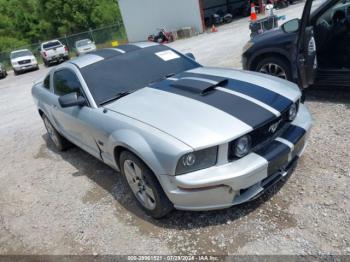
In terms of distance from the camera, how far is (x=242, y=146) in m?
2.84

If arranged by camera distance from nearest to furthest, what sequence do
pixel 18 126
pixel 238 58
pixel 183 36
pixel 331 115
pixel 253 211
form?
pixel 253 211 → pixel 331 115 → pixel 18 126 → pixel 238 58 → pixel 183 36

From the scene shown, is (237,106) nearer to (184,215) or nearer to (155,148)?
(155,148)

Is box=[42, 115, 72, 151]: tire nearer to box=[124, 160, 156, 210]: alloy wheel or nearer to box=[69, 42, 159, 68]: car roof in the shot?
box=[69, 42, 159, 68]: car roof

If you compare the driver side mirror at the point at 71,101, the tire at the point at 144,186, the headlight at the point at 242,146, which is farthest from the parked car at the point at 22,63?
the headlight at the point at 242,146

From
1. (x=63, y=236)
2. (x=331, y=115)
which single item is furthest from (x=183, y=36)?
(x=63, y=236)

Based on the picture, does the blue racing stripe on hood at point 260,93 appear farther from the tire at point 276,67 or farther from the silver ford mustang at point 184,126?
the tire at point 276,67

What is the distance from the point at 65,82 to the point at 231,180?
2.90 m

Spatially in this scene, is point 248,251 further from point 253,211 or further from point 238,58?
point 238,58

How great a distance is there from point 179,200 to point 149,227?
24.2 inches

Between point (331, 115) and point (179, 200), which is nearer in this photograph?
point (179, 200)

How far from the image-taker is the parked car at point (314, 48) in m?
4.59

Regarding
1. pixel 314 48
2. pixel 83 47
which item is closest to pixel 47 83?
pixel 314 48

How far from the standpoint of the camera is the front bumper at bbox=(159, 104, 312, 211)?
271 centimetres

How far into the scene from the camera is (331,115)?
15.5ft
